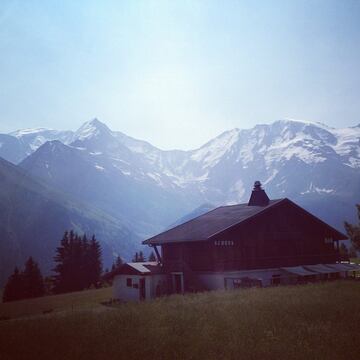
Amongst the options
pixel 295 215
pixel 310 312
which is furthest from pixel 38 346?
pixel 295 215

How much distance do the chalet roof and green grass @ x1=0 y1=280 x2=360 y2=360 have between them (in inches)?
647

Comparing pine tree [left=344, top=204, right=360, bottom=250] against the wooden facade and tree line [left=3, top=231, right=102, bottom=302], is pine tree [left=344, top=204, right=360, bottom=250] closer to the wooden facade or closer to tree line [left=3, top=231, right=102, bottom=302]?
the wooden facade

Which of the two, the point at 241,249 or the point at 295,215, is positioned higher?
the point at 295,215

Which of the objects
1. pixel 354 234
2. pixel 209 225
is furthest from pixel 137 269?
pixel 354 234

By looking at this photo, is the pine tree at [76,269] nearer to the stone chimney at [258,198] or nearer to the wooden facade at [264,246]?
the wooden facade at [264,246]

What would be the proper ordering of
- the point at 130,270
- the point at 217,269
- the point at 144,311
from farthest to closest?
the point at 130,270
the point at 217,269
the point at 144,311

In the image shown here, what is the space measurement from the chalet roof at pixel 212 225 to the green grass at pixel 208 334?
16.4m

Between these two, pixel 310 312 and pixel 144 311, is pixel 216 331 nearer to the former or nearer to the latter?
pixel 310 312

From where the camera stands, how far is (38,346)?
1291 cm

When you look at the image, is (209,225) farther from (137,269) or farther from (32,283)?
(32,283)

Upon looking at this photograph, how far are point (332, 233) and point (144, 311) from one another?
30.4m

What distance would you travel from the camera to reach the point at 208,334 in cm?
1273

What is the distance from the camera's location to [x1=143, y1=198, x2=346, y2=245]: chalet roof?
3550 centimetres

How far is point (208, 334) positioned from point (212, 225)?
83.4 feet
